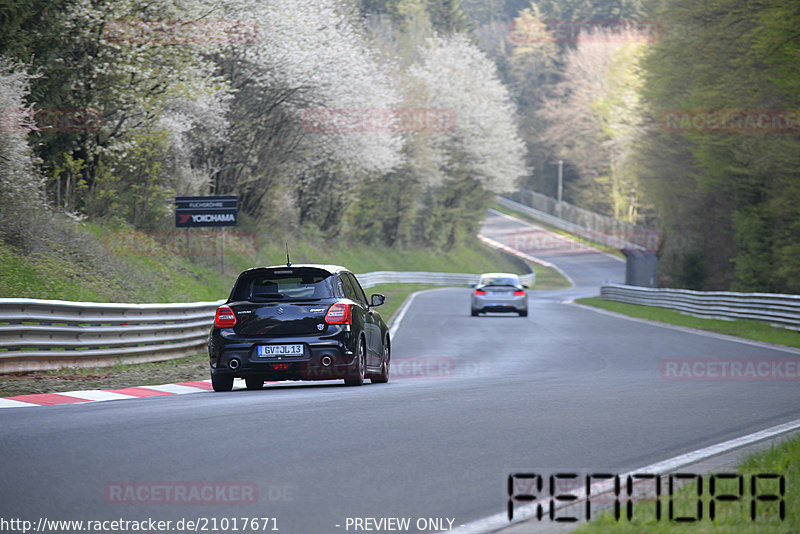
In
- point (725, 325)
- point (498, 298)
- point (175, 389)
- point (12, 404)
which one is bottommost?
point (725, 325)

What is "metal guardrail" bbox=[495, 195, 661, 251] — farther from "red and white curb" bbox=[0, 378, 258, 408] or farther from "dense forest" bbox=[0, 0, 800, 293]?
"red and white curb" bbox=[0, 378, 258, 408]

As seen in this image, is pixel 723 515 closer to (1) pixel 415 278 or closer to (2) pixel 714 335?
(2) pixel 714 335

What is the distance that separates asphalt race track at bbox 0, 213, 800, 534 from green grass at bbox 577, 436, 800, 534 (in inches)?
32.4

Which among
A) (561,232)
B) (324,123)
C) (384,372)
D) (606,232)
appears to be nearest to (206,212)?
(384,372)

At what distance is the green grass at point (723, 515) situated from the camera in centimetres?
544

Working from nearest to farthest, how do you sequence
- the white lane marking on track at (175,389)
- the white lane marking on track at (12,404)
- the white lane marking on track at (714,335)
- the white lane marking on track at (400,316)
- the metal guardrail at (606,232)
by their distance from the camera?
the white lane marking on track at (12,404) → the white lane marking on track at (175,389) → the white lane marking on track at (714,335) → the white lane marking on track at (400,316) → the metal guardrail at (606,232)

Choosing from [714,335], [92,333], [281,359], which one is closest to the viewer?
[281,359]

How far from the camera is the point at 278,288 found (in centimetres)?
1272

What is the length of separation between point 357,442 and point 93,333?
27.4 feet

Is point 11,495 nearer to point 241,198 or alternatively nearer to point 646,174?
point 241,198

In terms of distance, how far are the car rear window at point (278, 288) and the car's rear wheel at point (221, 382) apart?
986 millimetres

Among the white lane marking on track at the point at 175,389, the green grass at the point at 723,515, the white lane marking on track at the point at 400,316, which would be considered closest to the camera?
the green grass at the point at 723,515

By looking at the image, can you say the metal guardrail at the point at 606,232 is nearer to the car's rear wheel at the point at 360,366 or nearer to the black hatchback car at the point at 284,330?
the car's rear wheel at the point at 360,366

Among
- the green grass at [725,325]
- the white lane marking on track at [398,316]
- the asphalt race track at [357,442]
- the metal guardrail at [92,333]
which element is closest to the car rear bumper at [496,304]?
the white lane marking on track at [398,316]
